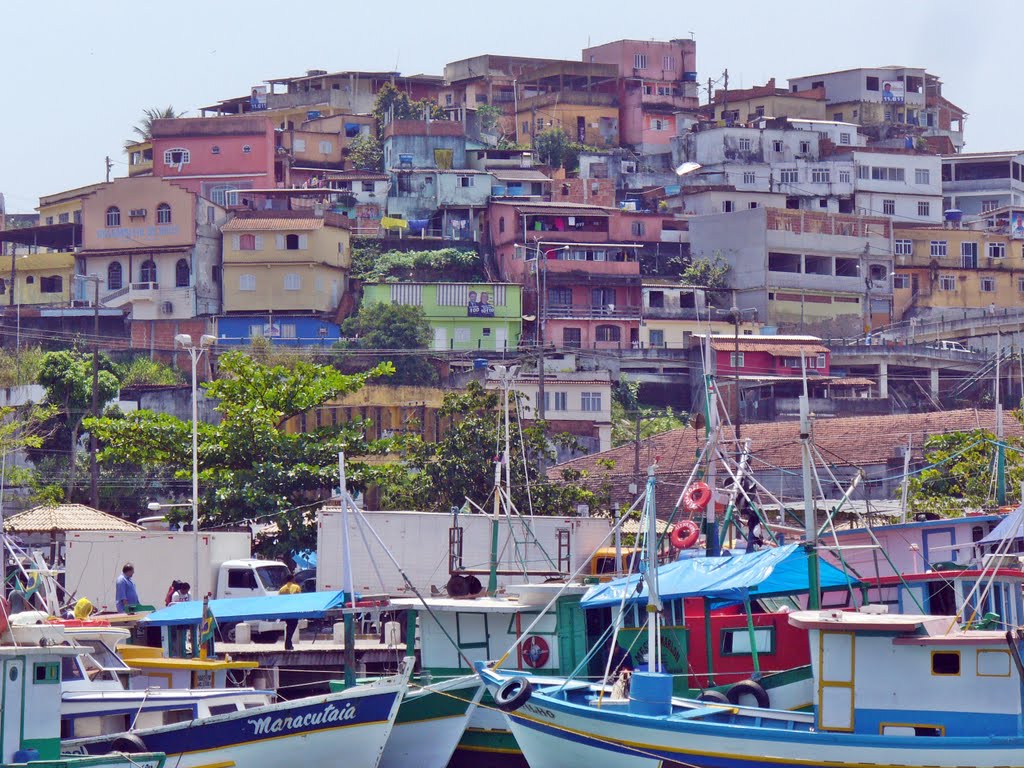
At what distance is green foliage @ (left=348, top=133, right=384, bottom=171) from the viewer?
300 ft

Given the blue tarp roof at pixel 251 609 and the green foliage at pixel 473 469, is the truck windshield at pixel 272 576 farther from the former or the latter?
the green foliage at pixel 473 469

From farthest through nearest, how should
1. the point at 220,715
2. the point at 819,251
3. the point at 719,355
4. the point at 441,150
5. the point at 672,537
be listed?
the point at 441,150, the point at 819,251, the point at 719,355, the point at 672,537, the point at 220,715

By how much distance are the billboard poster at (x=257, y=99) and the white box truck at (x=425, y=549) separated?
228 feet

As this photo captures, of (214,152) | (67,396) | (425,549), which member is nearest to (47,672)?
(425,549)

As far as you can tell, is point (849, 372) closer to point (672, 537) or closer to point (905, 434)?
point (905, 434)

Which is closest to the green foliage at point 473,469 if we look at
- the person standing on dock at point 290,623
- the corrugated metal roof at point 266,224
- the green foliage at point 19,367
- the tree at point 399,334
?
the person standing on dock at point 290,623

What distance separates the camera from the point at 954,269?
83.4 metres

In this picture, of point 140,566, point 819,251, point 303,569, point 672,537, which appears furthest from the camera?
point 819,251

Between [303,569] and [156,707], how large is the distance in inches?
727

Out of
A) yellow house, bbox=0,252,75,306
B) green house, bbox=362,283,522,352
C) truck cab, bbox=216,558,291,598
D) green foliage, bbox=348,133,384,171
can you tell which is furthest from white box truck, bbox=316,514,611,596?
green foliage, bbox=348,133,384,171

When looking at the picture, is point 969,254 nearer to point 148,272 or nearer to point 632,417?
point 632,417

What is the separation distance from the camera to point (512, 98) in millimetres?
100125

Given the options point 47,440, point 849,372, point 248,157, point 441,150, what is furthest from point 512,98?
point 47,440

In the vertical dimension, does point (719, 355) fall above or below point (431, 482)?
above
